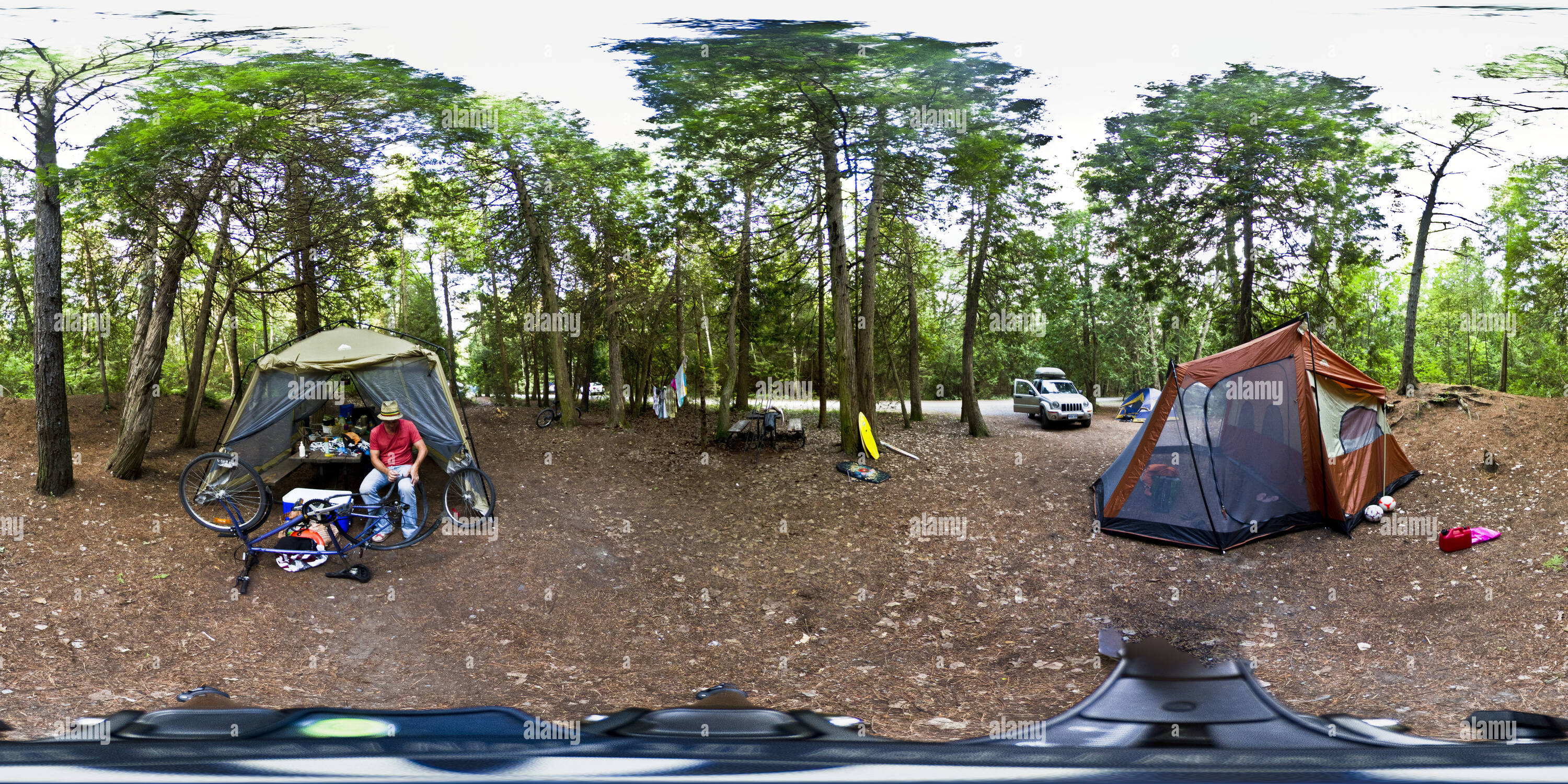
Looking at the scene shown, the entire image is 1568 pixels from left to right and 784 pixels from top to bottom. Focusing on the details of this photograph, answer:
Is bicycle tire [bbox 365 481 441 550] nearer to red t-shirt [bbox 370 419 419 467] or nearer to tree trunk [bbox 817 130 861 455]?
red t-shirt [bbox 370 419 419 467]

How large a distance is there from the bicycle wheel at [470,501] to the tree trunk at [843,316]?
3.09 m

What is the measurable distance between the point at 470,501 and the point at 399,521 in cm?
45

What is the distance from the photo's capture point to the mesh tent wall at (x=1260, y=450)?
14.5 feet

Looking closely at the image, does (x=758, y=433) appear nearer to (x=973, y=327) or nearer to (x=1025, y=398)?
(x=973, y=327)

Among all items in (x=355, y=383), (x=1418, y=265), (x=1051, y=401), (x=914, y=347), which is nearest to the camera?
(x=1418, y=265)

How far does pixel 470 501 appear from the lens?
4.63 m

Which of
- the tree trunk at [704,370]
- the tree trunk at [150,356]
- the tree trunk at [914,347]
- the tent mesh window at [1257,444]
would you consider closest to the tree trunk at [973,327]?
the tree trunk at [914,347]

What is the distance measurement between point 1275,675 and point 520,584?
368 cm

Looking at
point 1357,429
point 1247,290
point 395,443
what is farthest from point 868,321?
point 395,443

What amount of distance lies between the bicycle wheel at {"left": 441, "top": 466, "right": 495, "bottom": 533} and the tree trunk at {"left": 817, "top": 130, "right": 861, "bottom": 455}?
3087mm

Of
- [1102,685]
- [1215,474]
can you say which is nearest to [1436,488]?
[1215,474]

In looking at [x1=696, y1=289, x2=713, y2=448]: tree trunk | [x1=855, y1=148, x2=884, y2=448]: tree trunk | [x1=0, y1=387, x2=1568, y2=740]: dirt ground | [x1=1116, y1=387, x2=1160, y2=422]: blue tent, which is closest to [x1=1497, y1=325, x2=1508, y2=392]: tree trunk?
[x1=0, y1=387, x2=1568, y2=740]: dirt ground

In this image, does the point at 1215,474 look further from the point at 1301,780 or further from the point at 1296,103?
the point at 1301,780

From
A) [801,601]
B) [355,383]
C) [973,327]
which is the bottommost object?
[801,601]
